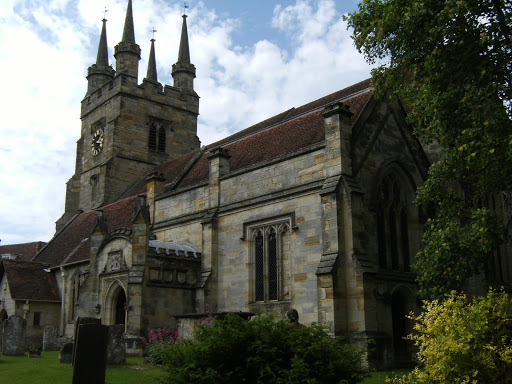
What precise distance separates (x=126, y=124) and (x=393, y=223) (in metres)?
Result: 25.4

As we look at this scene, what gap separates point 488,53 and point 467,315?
6.10 metres

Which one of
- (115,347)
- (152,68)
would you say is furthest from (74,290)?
(152,68)

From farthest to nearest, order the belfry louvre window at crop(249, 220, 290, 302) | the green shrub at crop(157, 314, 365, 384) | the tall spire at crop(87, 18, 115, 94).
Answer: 1. the tall spire at crop(87, 18, 115, 94)
2. the belfry louvre window at crop(249, 220, 290, 302)
3. the green shrub at crop(157, 314, 365, 384)

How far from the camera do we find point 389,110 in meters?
20.5

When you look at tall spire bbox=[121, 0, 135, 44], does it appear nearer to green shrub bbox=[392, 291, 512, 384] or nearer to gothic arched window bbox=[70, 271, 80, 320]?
gothic arched window bbox=[70, 271, 80, 320]

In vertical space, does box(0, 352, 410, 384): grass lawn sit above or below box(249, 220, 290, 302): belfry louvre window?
below

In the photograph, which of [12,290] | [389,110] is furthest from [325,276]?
[12,290]

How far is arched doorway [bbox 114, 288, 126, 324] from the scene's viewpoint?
23.2 m

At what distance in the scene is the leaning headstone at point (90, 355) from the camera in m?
9.41

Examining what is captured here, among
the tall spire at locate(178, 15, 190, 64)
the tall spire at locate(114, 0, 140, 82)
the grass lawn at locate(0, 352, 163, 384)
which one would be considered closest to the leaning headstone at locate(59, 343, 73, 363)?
the grass lawn at locate(0, 352, 163, 384)

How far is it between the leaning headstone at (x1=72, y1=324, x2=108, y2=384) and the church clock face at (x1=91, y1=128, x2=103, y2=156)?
108 ft

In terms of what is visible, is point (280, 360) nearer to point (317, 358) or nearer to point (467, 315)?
point (317, 358)

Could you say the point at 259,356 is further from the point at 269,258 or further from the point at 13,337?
the point at 13,337

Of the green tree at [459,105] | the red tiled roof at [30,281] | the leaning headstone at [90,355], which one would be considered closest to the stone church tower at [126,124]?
the red tiled roof at [30,281]
